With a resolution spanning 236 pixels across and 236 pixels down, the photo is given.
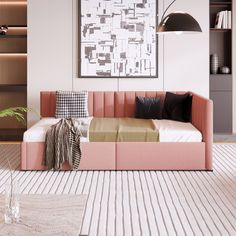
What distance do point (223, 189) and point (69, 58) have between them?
129 inches

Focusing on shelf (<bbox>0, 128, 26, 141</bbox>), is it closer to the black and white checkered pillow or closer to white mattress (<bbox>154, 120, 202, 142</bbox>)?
the black and white checkered pillow

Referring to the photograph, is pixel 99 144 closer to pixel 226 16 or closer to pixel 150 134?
pixel 150 134

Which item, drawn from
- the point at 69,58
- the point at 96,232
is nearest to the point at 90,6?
the point at 69,58

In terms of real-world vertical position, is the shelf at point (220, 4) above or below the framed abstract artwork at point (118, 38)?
above

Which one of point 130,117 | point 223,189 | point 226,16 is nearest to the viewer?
point 223,189

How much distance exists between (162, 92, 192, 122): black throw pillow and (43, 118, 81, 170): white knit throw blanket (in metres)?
1.47

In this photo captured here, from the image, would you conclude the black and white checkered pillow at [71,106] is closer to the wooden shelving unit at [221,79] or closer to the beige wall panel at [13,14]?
the beige wall panel at [13,14]

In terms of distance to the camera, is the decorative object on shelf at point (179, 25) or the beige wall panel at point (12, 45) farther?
the beige wall panel at point (12, 45)

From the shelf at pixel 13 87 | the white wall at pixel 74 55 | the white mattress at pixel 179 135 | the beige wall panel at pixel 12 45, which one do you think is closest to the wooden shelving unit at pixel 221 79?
the white wall at pixel 74 55

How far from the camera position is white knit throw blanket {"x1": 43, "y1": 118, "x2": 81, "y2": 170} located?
17.9ft

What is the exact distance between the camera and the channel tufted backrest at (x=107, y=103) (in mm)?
6820

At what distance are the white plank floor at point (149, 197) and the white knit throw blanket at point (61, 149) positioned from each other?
5.0 inches

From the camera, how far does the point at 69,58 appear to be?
707 centimetres

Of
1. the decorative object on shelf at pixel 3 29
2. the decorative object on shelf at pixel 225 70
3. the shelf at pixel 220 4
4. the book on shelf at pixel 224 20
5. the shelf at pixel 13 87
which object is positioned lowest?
the shelf at pixel 13 87
